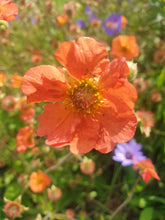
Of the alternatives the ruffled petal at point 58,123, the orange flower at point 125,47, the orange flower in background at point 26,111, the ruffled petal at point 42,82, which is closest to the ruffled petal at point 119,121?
the ruffled petal at point 58,123

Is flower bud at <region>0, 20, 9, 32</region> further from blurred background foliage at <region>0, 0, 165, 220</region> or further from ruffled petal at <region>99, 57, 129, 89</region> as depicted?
ruffled petal at <region>99, 57, 129, 89</region>

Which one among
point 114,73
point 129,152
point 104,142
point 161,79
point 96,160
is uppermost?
point 114,73

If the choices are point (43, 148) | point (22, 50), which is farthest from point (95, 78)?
point (22, 50)

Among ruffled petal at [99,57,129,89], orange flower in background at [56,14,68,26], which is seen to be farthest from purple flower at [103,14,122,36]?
ruffled petal at [99,57,129,89]

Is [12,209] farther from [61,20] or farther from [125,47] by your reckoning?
[61,20]

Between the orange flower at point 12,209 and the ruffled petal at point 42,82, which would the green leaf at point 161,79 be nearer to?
the ruffled petal at point 42,82

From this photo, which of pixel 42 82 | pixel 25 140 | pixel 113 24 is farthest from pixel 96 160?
pixel 113 24
